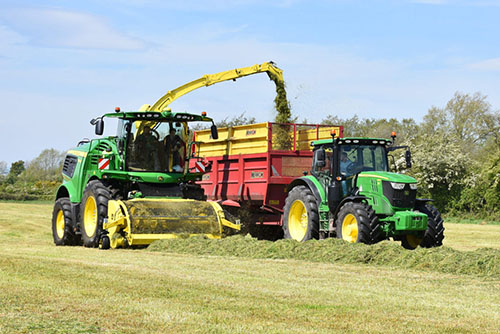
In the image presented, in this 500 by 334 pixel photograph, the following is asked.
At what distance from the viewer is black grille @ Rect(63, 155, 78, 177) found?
1766 centimetres

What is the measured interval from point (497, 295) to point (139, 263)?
5.49m

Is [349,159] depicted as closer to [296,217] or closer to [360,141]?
[360,141]

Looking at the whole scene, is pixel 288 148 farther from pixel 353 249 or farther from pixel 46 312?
pixel 46 312

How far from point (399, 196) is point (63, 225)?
8.29 meters

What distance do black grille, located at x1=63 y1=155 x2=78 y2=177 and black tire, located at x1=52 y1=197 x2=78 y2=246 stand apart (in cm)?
66

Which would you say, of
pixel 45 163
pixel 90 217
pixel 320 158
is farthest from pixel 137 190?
pixel 45 163

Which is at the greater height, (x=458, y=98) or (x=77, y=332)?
(x=458, y=98)

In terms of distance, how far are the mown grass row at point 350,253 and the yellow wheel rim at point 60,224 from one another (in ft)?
13.8

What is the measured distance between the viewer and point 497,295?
28.5 ft

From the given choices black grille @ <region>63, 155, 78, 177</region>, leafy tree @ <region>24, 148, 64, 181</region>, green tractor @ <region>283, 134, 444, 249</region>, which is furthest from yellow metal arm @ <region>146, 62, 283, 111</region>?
leafy tree @ <region>24, 148, 64, 181</region>

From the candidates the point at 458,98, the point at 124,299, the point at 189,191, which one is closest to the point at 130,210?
the point at 189,191

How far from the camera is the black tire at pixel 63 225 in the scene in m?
17.1

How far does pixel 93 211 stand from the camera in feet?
53.2

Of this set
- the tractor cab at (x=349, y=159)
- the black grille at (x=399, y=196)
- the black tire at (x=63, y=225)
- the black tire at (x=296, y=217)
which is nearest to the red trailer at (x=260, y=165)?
the black tire at (x=296, y=217)
